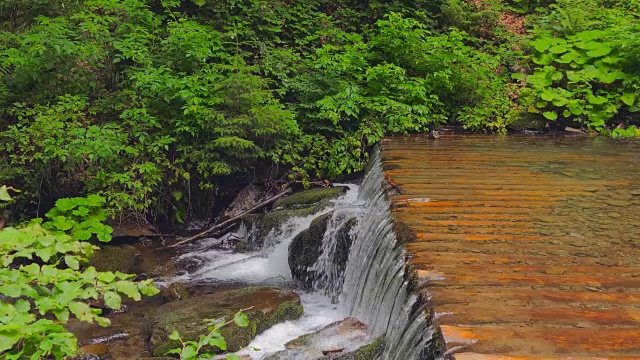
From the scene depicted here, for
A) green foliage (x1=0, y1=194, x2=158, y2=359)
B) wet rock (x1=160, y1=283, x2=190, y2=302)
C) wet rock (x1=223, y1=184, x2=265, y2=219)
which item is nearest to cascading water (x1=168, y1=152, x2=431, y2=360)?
wet rock (x1=160, y1=283, x2=190, y2=302)

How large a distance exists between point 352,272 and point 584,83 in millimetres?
5976

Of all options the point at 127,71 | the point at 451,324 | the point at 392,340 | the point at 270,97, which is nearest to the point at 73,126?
the point at 127,71

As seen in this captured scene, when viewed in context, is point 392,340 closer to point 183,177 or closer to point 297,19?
point 183,177

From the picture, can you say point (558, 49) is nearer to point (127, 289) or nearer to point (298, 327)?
point (298, 327)

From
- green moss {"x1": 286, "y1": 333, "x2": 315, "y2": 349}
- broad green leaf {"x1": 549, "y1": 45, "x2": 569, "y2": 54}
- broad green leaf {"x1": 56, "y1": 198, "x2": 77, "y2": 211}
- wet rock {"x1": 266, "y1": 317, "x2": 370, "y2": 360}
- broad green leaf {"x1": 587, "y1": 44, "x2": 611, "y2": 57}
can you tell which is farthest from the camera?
broad green leaf {"x1": 549, "y1": 45, "x2": 569, "y2": 54}

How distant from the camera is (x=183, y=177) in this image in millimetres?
8227

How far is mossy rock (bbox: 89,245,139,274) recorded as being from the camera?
7.08m

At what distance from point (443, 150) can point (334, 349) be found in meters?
3.84

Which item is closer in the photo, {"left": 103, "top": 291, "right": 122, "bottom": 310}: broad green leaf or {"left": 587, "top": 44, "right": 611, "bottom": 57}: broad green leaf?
{"left": 103, "top": 291, "right": 122, "bottom": 310}: broad green leaf

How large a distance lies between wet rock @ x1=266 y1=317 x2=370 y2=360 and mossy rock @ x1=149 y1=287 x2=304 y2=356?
52cm

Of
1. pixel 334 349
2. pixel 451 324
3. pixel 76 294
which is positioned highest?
pixel 76 294

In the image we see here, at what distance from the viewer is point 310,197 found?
26.6 feet

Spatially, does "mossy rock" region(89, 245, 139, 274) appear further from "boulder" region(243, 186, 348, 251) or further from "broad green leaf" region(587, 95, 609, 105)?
"broad green leaf" region(587, 95, 609, 105)

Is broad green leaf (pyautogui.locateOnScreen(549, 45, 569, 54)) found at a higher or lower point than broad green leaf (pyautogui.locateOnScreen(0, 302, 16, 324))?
higher
